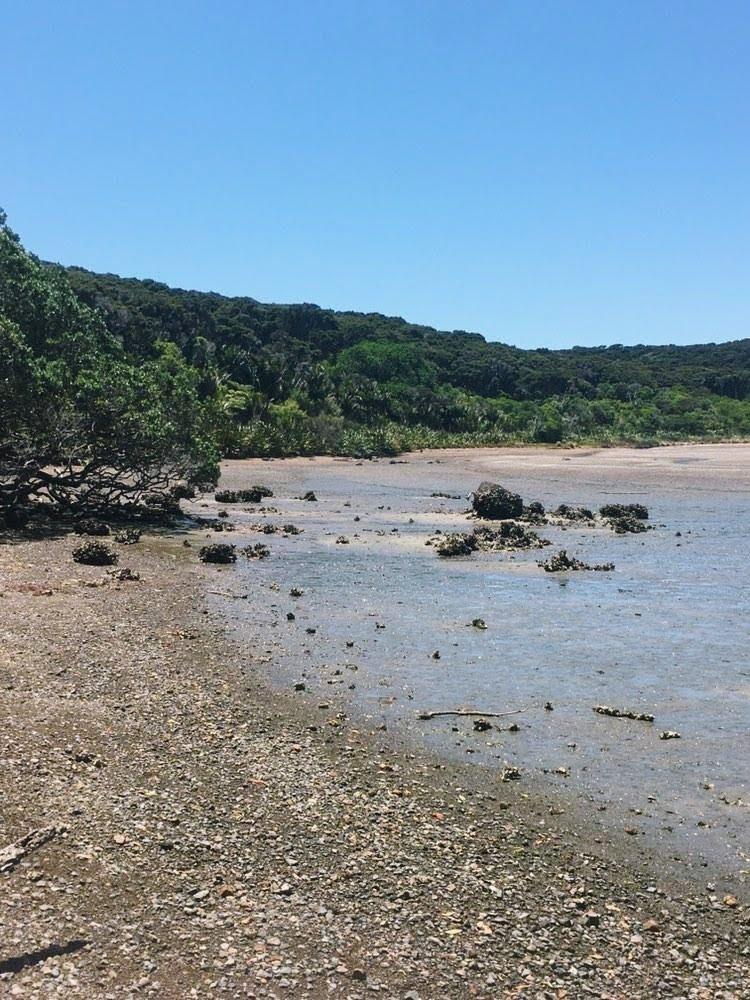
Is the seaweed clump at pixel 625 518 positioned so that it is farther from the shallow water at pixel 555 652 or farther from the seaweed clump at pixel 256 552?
the seaweed clump at pixel 256 552

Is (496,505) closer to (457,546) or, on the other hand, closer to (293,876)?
(457,546)

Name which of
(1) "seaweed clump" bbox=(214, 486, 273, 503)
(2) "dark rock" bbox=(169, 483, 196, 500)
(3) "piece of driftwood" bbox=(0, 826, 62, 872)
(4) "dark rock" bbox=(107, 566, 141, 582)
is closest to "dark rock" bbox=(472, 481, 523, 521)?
(1) "seaweed clump" bbox=(214, 486, 273, 503)

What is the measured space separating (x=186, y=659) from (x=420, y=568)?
11865 millimetres

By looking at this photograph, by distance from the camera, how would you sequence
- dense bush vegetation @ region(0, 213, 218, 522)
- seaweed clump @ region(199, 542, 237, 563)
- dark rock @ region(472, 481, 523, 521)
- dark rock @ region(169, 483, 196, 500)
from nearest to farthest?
seaweed clump @ region(199, 542, 237, 563) < dense bush vegetation @ region(0, 213, 218, 522) < dark rock @ region(169, 483, 196, 500) < dark rock @ region(472, 481, 523, 521)

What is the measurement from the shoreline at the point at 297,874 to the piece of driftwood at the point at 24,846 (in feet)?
0.25

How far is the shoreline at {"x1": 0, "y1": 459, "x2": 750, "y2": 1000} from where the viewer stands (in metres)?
6.11

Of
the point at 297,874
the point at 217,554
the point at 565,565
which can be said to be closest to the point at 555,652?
the point at 297,874

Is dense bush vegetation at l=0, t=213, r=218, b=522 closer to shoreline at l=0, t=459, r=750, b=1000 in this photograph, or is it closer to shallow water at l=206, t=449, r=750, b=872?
shallow water at l=206, t=449, r=750, b=872

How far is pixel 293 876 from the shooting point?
7320 mm

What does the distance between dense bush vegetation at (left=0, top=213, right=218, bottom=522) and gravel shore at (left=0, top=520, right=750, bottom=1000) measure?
17.0m

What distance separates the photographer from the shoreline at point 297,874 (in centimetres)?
611

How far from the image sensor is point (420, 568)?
81.7 ft

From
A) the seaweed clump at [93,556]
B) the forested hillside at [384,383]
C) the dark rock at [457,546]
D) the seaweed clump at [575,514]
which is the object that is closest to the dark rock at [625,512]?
the seaweed clump at [575,514]

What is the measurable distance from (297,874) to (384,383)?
116 meters
